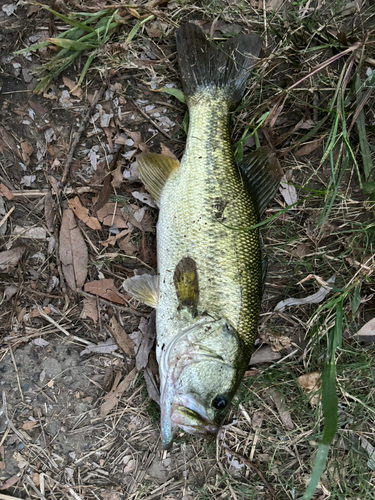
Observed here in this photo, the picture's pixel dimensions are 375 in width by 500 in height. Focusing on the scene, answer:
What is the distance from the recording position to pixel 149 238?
3.11 metres

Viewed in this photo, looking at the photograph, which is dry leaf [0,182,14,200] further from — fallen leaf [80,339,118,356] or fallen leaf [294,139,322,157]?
fallen leaf [294,139,322,157]

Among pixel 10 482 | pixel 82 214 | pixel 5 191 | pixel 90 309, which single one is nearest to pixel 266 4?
pixel 82 214

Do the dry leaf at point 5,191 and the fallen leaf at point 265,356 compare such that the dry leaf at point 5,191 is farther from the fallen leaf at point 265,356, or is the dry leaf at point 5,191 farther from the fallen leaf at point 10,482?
Result: the fallen leaf at point 265,356

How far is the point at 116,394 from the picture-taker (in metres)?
3.07

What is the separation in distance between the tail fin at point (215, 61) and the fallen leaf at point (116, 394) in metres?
2.48

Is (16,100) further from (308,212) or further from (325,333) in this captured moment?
(325,333)

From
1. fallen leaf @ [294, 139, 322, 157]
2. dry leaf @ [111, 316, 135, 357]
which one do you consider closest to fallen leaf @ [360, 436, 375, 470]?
dry leaf @ [111, 316, 135, 357]

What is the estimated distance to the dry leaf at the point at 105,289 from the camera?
10.0 feet

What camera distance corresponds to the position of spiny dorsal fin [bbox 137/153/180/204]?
2830mm

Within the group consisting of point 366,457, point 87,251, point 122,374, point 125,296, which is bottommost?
point 366,457

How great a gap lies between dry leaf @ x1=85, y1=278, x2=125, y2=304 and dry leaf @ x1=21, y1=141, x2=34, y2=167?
120cm

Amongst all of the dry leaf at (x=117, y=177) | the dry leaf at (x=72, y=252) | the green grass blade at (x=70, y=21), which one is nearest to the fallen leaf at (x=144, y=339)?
the dry leaf at (x=72, y=252)

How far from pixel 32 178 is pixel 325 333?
9.51ft

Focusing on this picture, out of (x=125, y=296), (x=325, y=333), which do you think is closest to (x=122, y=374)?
(x=125, y=296)
